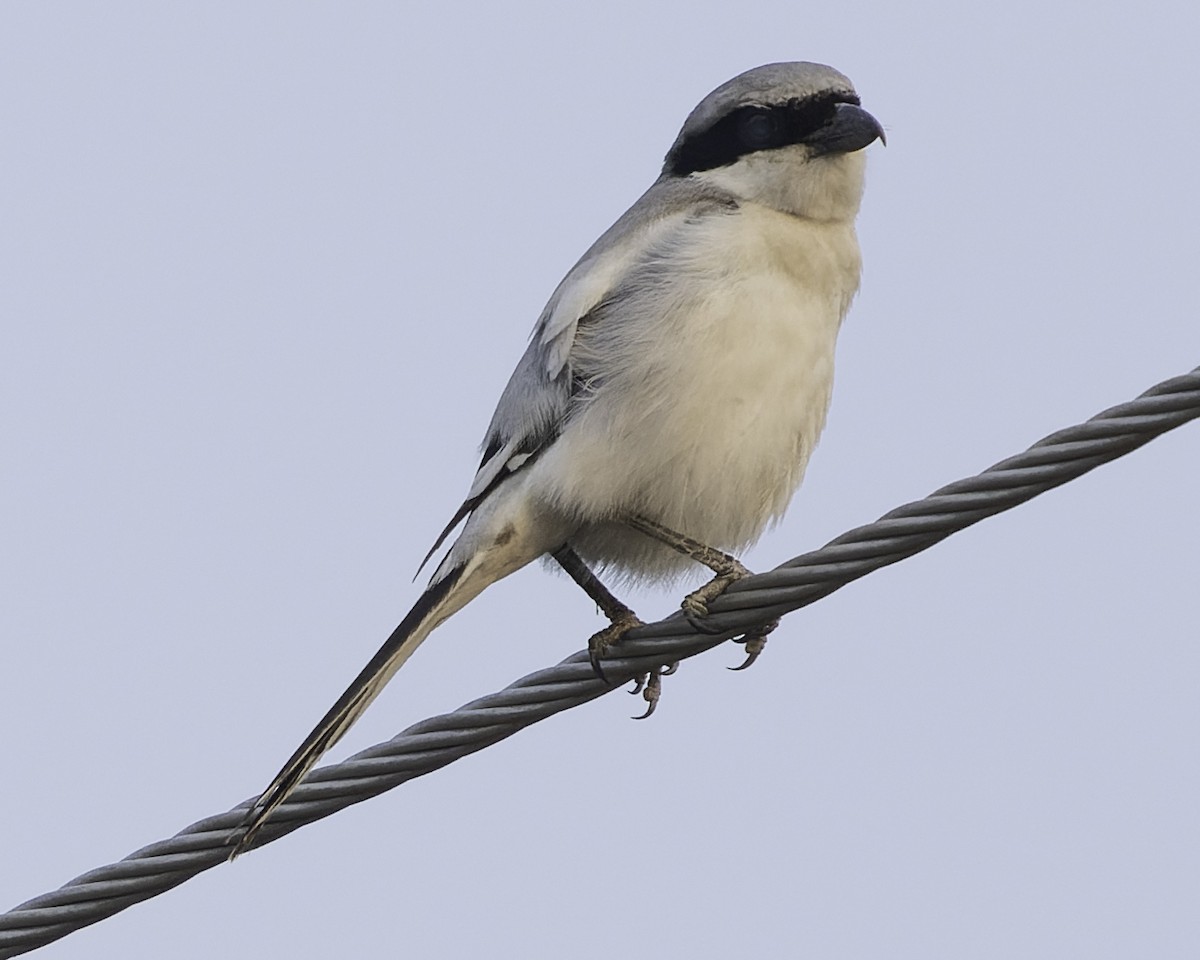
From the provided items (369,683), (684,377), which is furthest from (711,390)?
(369,683)

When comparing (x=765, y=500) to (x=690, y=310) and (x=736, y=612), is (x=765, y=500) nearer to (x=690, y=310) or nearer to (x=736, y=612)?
(x=690, y=310)

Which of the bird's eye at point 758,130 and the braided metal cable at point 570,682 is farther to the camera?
the bird's eye at point 758,130

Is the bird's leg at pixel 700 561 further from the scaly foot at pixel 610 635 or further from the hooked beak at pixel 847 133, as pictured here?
the hooked beak at pixel 847 133

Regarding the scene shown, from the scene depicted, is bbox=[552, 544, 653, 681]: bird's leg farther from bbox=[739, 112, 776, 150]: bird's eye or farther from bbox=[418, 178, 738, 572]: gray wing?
bbox=[739, 112, 776, 150]: bird's eye

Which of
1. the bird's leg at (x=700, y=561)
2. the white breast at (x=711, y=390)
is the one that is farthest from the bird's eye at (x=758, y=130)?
the bird's leg at (x=700, y=561)

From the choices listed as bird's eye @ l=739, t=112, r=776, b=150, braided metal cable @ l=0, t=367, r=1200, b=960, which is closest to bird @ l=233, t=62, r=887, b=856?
bird's eye @ l=739, t=112, r=776, b=150

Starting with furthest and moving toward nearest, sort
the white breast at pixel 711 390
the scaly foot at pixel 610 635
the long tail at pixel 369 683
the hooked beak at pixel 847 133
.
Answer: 1. the hooked beak at pixel 847 133
2. the white breast at pixel 711 390
3. the scaly foot at pixel 610 635
4. the long tail at pixel 369 683

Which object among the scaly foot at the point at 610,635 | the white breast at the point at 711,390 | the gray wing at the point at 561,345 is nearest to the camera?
the scaly foot at the point at 610,635
